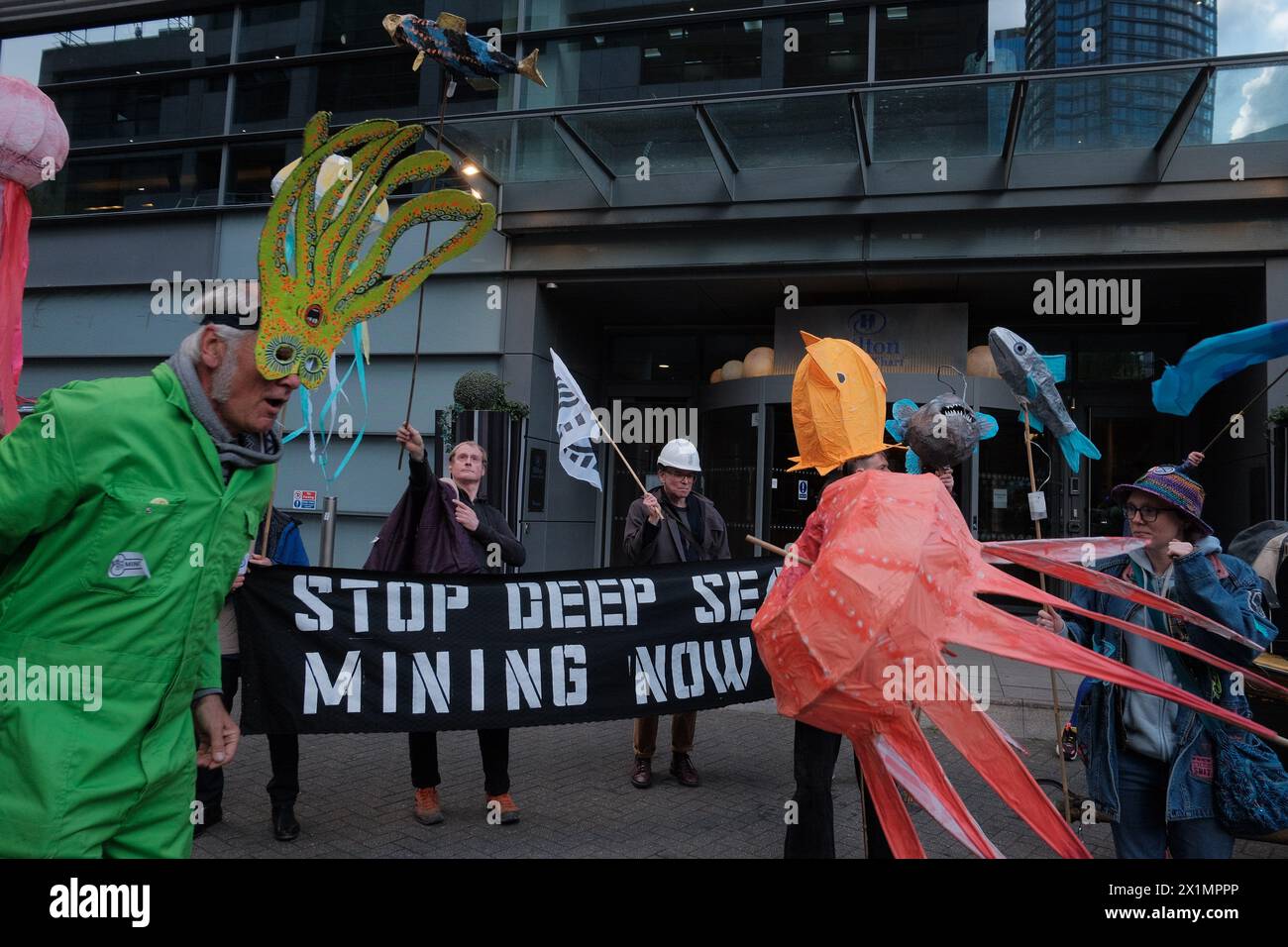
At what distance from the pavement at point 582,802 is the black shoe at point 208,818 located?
1.8 inches

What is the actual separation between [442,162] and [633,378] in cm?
1044

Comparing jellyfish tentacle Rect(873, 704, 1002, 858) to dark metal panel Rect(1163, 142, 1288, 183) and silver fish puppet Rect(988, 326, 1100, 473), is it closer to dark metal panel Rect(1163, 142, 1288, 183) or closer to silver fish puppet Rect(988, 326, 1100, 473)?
silver fish puppet Rect(988, 326, 1100, 473)

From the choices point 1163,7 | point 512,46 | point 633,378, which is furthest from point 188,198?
point 1163,7

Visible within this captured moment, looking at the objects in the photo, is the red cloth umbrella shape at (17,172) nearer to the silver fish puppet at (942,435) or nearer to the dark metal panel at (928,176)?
the silver fish puppet at (942,435)

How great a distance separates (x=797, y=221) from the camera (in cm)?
1055

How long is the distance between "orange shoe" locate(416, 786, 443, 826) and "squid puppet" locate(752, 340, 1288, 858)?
286cm

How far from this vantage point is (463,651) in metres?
4.55

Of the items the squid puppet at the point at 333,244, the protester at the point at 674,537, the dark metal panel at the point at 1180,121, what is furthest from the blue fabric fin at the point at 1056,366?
the dark metal panel at the point at 1180,121

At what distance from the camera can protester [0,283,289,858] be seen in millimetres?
1984

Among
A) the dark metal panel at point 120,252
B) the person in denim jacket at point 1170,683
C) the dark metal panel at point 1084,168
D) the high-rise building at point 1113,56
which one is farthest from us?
the dark metal panel at point 120,252

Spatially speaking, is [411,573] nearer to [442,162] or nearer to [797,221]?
[442,162]

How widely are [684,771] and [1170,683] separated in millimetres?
3207

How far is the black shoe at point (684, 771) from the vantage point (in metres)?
5.68

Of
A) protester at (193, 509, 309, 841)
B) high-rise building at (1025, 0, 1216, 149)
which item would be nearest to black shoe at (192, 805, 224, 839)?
protester at (193, 509, 309, 841)
